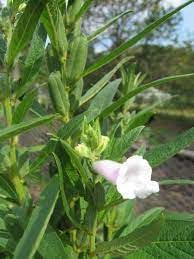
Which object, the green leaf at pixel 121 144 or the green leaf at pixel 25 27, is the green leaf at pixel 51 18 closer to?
the green leaf at pixel 25 27

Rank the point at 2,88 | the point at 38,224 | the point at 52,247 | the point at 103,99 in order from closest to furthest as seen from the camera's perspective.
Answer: the point at 38,224, the point at 52,247, the point at 2,88, the point at 103,99

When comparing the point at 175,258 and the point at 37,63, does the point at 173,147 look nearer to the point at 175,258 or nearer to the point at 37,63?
the point at 175,258

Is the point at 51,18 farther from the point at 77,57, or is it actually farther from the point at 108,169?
the point at 108,169

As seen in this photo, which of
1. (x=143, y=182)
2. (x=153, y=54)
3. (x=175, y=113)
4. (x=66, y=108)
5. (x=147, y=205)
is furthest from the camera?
(x=175, y=113)

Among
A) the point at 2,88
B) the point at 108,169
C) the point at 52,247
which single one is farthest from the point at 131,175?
the point at 2,88

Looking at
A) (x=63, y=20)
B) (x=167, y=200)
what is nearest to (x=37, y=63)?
(x=63, y=20)

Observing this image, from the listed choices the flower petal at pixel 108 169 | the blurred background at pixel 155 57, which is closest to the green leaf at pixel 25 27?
the flower petal at pixel 108 169

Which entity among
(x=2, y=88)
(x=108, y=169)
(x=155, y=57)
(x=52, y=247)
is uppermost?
(x=155, y=57)
